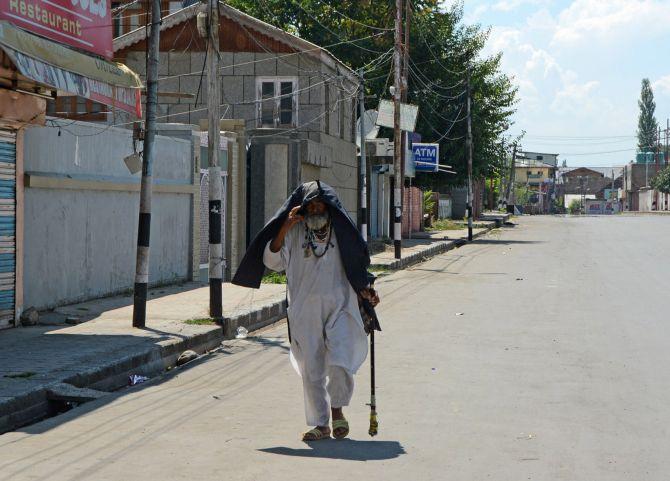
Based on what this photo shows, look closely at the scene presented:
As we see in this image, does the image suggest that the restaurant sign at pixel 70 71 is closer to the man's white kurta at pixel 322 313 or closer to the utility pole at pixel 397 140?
the man's white kurta at pixel 322 313

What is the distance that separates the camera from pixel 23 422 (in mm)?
8477

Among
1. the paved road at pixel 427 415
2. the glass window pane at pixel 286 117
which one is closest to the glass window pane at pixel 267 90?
the glass window pane at pixel 286 117

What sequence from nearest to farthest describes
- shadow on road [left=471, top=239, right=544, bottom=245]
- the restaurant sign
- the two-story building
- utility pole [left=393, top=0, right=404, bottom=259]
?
the restaurant sign → utility pole [left=393, top=0, right=404, bottom=259] → the two-story building → shadow on road [left=471, top=239, right=544, bottom=245]

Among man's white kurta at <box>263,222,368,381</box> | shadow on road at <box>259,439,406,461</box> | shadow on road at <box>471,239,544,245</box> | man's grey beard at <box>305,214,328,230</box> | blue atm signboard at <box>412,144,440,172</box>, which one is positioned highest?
blue atm signboard at <box>412,144,440,172</box>

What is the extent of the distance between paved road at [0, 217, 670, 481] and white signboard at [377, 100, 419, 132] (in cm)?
1554

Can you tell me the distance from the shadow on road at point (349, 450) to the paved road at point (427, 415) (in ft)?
0.04

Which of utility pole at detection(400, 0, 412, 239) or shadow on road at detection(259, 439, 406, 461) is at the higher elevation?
utility pole at detection(400, 0, 412, 239)

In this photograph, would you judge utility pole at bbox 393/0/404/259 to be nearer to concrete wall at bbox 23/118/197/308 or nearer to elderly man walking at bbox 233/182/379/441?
concrete wall at bbox 23/118/197/308

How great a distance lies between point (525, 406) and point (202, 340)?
5.33 m

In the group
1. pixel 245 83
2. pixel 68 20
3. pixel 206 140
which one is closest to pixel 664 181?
pixel 245 83

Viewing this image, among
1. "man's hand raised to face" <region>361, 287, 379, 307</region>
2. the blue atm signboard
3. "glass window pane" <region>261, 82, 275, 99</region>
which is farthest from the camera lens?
the blue atm signboard

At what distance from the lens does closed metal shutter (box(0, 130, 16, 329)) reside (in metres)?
13.0

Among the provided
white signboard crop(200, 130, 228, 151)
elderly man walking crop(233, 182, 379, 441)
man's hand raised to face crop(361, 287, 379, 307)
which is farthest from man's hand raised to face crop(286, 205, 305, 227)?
white signboard crop(200, 130, 228, 151)

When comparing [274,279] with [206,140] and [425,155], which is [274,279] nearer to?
[206,140]
